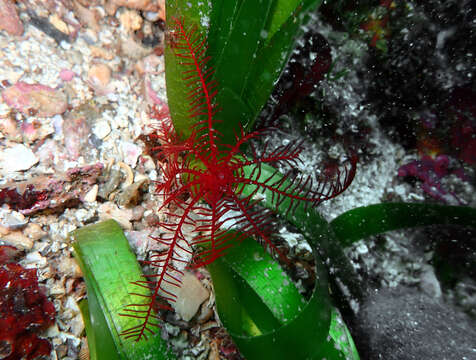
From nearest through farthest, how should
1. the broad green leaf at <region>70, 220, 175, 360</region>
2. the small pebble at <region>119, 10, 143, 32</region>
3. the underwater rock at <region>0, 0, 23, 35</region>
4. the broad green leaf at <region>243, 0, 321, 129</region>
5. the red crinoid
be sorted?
the broad green leaf at <region>70, 220, 175, 360</region> < the red crinoid < the broad green leaf at <region>243, 0, 321, 129</region> < the underwater rock at <region>0, 0, 23, 35</region> < the small pebble at <region>119, 10, 143, 32</region>

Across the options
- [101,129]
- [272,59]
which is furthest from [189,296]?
[272,59]

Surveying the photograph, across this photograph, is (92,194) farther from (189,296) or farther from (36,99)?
(189,296)

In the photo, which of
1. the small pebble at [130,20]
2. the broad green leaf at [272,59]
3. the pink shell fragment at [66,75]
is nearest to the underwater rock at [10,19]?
the pink shell fragment at [66,75]

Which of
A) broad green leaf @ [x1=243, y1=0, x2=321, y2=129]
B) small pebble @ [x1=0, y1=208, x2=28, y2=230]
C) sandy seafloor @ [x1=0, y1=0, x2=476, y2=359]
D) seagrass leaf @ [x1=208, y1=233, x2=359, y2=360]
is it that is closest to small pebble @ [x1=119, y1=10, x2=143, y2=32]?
sandy seafloor @ [x1=0, y1=0, x2=476, y2=359]

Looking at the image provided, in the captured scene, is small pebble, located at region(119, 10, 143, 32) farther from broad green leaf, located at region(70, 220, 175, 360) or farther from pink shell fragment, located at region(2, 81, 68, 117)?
broad green leaf, located at region(70, 220, 175, 360)

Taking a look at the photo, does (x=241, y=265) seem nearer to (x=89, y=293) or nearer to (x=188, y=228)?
(x=188, y=228)

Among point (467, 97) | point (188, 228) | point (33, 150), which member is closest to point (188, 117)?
point (188, 228)

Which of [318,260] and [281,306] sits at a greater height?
[318,260]
